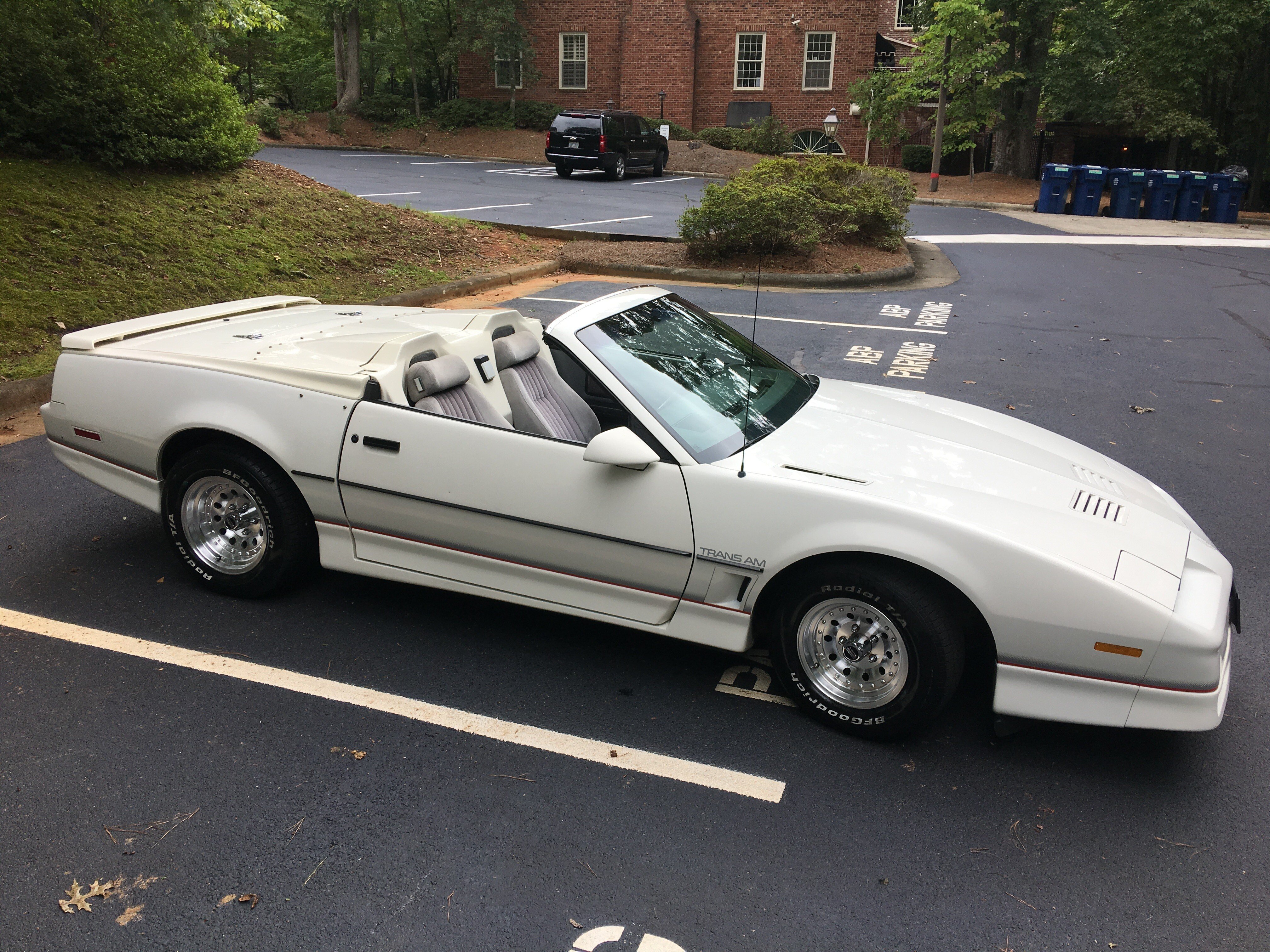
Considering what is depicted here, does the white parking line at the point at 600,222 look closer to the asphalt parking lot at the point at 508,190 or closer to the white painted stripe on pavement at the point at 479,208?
the asphalt parking lot at the point at 508,190

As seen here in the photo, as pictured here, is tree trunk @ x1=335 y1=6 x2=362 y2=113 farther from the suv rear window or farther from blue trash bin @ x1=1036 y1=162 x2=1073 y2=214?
blue trash bin @ x1=1036 y1=162 x2=1073 y2=214

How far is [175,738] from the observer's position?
328 cm

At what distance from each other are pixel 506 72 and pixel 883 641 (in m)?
37.5

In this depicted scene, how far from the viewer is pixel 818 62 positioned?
34.3m

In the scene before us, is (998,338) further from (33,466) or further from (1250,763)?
(33,466)

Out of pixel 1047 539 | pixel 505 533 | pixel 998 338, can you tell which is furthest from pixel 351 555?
pixel 998 338

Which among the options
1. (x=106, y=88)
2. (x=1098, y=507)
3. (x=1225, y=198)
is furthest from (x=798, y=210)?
(x=1225, y=198)

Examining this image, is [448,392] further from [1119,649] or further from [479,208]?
[479,208]

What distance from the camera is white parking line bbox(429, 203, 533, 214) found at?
16969 mm

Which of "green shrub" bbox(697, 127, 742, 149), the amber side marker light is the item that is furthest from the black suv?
the amber side marker light

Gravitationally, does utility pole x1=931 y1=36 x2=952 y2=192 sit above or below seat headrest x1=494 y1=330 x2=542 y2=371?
above

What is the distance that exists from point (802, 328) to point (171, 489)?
24.7 ft

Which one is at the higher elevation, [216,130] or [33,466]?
[216,130]

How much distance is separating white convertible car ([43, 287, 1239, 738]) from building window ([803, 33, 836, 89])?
110 feet
